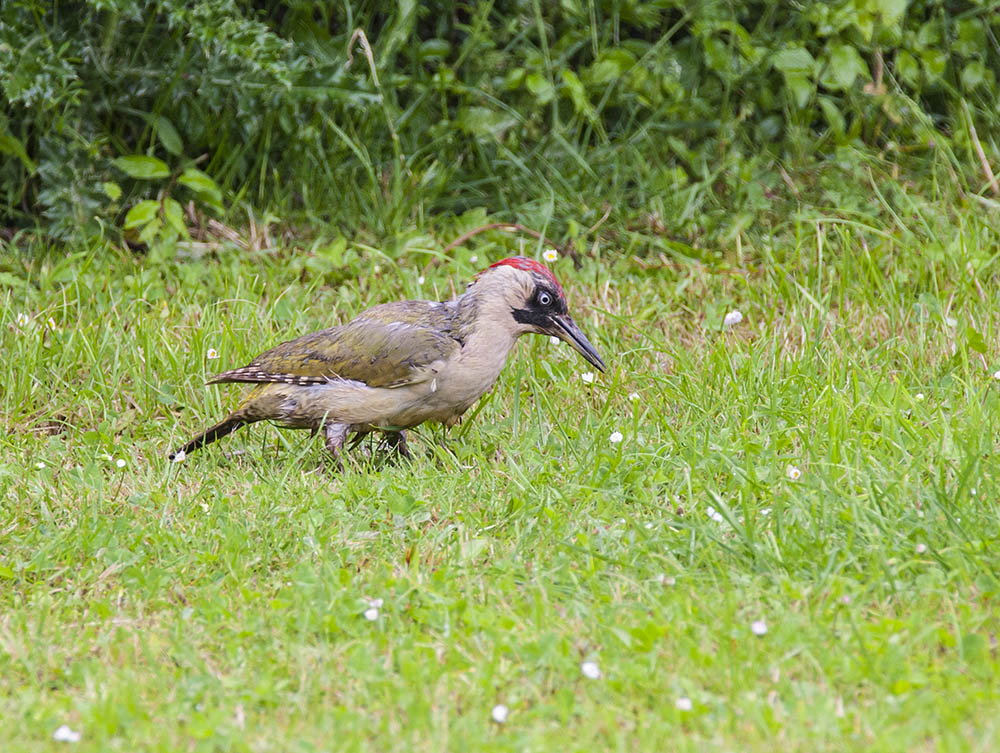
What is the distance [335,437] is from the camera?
570 cm

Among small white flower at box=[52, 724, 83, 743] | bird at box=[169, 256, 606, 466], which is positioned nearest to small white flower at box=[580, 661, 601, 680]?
small white flower at box=[52, 724, 83, 743]

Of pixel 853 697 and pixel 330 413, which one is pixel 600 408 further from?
pixel 853 697

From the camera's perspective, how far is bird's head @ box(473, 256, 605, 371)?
5789 millimetres

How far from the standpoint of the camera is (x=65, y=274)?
743cm

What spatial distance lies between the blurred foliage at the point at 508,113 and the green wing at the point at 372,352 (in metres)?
2.18

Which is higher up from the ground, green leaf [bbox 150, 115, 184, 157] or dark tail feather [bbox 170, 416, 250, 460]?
green leaf [bbox 150, 115, 184, 157]

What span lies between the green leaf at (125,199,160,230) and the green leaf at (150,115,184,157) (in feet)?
1.06

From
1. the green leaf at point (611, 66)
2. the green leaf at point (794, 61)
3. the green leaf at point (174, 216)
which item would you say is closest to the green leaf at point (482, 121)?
the green leaf at point (611, 66)

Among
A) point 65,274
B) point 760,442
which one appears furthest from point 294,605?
point 65,274

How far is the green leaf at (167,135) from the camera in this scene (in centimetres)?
790

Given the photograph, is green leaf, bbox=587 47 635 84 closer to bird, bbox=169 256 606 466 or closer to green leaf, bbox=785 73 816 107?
green leaf, bbox=785 73 816 107

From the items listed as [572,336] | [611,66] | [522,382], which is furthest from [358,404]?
[611,66]

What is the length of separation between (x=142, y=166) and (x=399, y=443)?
9.42 feet

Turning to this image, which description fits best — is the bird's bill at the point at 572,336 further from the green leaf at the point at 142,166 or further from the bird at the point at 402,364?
the green leaf at the point at 142,166
